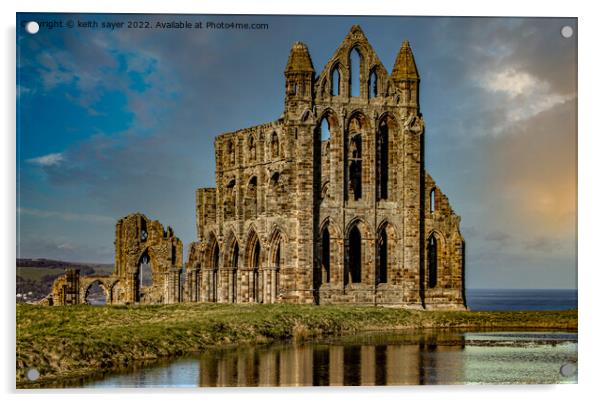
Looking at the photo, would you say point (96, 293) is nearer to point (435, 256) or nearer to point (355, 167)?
point (355, 167)

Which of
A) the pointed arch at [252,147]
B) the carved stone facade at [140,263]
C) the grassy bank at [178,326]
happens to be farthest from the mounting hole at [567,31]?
the carved stone facade at [140,263]

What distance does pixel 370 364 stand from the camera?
46.7m

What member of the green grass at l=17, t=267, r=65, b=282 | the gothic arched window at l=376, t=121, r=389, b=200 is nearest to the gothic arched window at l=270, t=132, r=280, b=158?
the gothic arched window at l=376, t=121, r=389, b=200

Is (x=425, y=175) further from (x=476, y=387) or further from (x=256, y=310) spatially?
(x=476, y=387)

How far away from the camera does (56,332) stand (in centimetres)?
4834

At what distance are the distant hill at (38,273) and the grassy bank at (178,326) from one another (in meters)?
1.30

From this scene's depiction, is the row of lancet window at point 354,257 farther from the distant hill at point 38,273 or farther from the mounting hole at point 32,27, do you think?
the mounting hole at point 32,27

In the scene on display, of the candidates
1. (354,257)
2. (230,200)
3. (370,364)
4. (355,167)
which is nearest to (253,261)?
(230,200)

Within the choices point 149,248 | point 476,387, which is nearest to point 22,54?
point 476,387

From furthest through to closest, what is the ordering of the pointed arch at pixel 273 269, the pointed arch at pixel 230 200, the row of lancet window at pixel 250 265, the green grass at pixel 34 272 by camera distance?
1. the pointed arch at pixel 230 200
2. the row of lancet window at pixel 250 265
3. the pointed arch at pixel 273 269
4. the green grass at pixel 34 272

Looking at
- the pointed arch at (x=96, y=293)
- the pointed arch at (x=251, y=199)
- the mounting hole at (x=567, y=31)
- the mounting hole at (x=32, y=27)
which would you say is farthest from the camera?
the pointed arch at (x=96, y=293)

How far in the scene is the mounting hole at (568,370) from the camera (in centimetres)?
4419

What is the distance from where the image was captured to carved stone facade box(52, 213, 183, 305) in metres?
91.2
